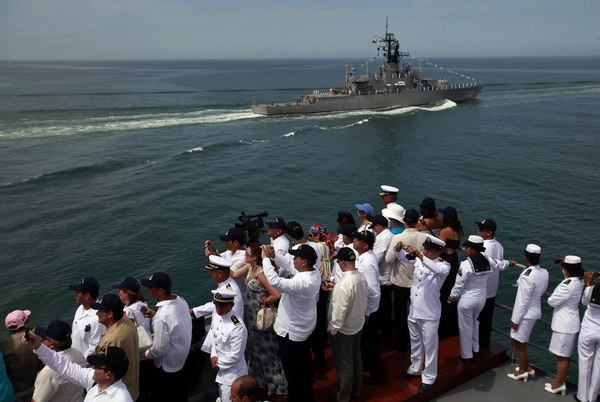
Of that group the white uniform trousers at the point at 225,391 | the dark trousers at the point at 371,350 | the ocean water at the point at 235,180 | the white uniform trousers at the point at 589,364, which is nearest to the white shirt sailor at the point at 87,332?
the white uniform trousers at the point at 225,391

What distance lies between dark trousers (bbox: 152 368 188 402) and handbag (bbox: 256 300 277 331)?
3.39 feet

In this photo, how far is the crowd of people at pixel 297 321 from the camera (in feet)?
13.7

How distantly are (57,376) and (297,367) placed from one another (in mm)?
2401

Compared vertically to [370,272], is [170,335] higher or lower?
lower

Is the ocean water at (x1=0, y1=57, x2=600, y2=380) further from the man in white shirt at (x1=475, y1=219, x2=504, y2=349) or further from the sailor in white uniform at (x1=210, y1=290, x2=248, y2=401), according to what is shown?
the sailor in white uniform at (x1=210, y1=290, x2=248, y2=401)

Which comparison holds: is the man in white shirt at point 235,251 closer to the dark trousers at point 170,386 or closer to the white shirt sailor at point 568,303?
the dark trousers at point 170,386

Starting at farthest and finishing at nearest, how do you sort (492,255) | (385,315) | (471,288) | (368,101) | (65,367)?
(368,101)
(385,315)
(492,255)
(471,288)
(65,367)

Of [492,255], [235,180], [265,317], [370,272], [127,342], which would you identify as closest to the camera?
[127,342]

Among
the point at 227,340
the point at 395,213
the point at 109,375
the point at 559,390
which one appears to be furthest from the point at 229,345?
the point at 559,390

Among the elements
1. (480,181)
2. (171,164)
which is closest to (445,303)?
(480,181)

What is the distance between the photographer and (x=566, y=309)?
534cm

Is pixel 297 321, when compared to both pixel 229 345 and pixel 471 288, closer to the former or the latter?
pixel 229 345

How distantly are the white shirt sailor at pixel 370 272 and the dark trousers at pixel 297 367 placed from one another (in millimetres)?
919

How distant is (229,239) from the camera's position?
5598 millimetres
